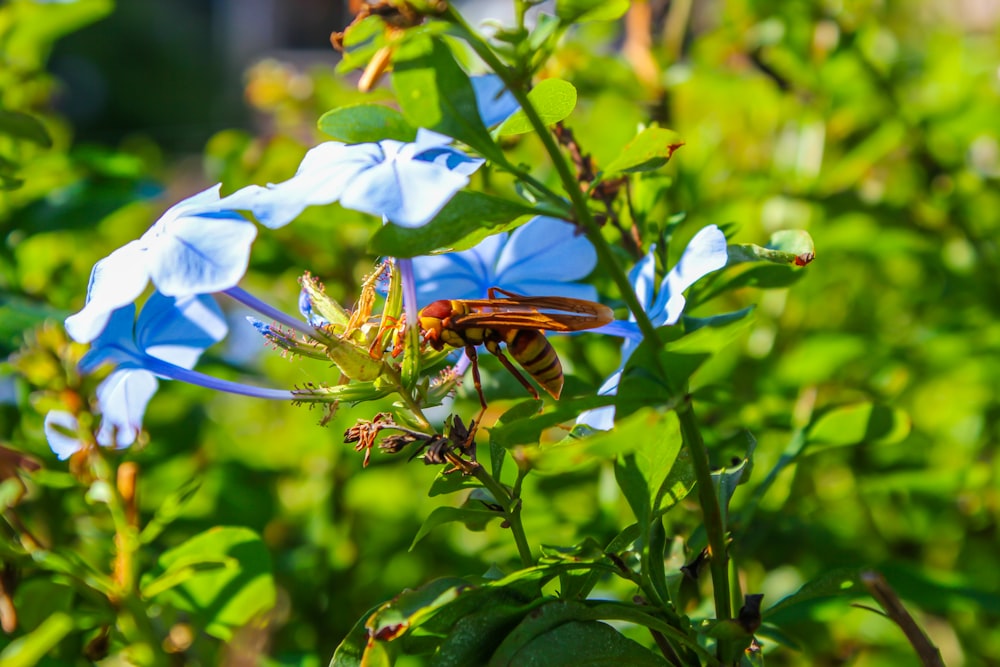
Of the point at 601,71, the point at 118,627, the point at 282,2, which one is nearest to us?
the point at 118,627

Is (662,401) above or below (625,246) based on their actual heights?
above

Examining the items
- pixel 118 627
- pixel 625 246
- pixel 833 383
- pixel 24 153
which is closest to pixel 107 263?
pixel 118 627

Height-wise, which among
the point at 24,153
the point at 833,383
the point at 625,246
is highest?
the point at 625,246

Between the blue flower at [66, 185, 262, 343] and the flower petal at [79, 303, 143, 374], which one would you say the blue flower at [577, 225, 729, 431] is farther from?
the flower petal at [79, 303, 143, 374]

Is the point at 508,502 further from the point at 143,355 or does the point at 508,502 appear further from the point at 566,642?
the point at 143,355

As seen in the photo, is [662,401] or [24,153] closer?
[662,401]

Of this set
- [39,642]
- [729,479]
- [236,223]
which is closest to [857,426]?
[729,479]

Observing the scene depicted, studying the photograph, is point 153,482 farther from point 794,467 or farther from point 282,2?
point 282,2

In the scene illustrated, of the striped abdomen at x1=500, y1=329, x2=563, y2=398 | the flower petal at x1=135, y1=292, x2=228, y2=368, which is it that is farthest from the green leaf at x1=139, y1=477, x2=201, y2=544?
the striped abdomen at x1=500, y1=329, x2=563, y2=398

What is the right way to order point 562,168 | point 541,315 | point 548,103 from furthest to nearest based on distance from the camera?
point 541,315
point 548,103
point 562,168
